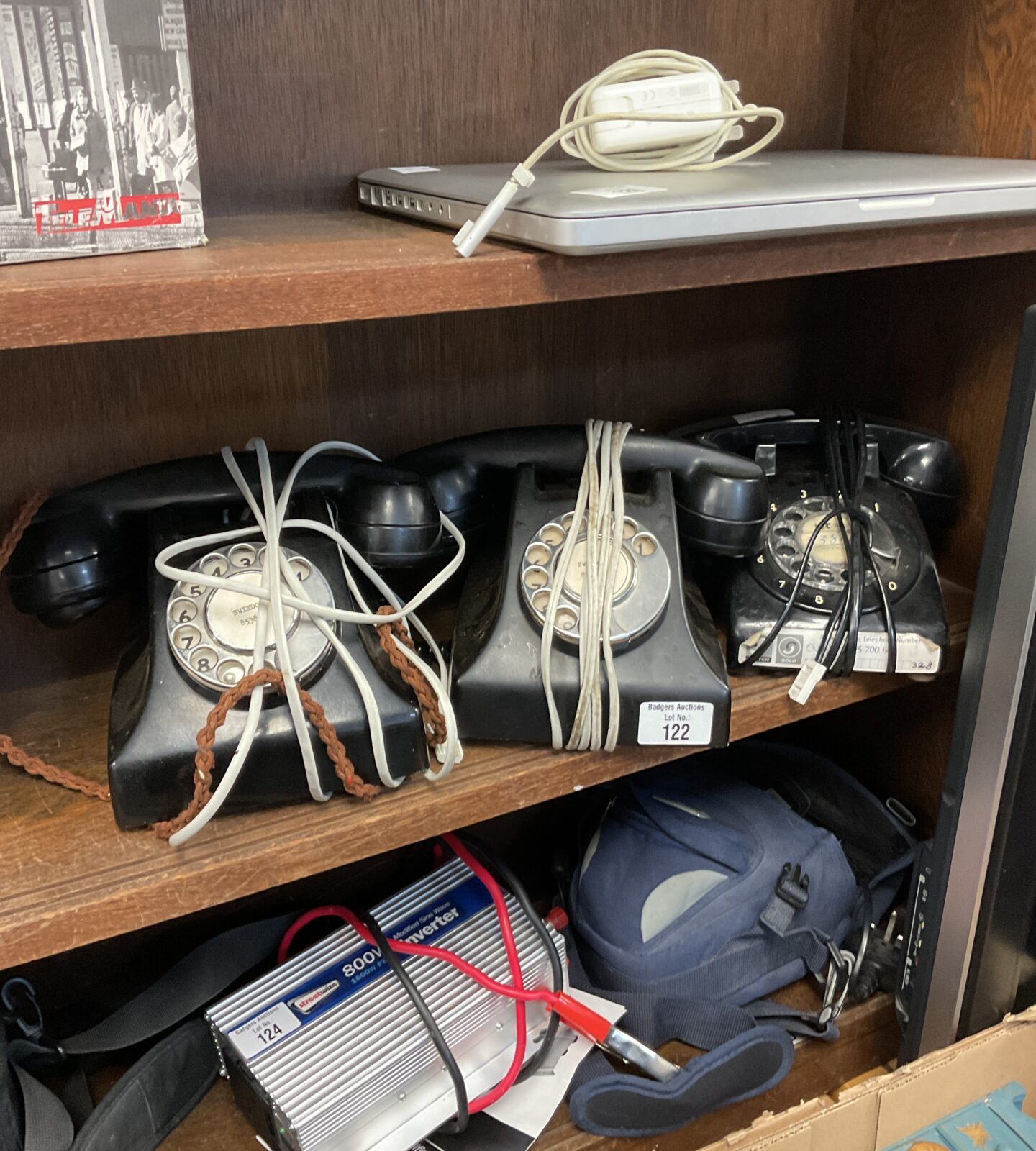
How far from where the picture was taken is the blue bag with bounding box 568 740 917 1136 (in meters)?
0.80

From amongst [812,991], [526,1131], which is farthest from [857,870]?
[526,1131]

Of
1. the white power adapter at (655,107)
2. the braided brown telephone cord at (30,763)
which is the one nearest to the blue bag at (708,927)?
the braided brown telephone cord at (30,763)

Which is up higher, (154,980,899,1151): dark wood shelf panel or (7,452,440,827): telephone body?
(7,452,440,827): telephone body

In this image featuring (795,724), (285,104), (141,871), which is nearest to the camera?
(141,871)

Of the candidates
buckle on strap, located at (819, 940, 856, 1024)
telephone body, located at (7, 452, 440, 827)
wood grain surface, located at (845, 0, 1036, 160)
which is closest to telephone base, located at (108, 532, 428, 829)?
telephone body, located at (7, 452, 440, 827)

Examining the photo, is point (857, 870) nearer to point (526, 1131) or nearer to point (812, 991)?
point (812, 991)

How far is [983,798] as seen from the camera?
2.40 ft

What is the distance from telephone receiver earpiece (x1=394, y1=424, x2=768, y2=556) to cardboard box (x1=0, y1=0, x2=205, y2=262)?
0.86 ft

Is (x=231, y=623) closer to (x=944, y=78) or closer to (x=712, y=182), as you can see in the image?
(x=712, y=182)

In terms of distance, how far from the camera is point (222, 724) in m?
0.56

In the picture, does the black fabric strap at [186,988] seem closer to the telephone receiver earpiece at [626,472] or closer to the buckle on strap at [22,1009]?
the buckle on strap at [22,1009]

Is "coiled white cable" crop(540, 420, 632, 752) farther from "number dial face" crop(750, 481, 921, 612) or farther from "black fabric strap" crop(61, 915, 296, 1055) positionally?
"black fabric strap" crop(61, 915, 296, 1055)

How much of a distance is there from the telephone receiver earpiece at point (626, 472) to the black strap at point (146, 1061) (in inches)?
15.8

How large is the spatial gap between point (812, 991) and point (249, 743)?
2.00 feet
